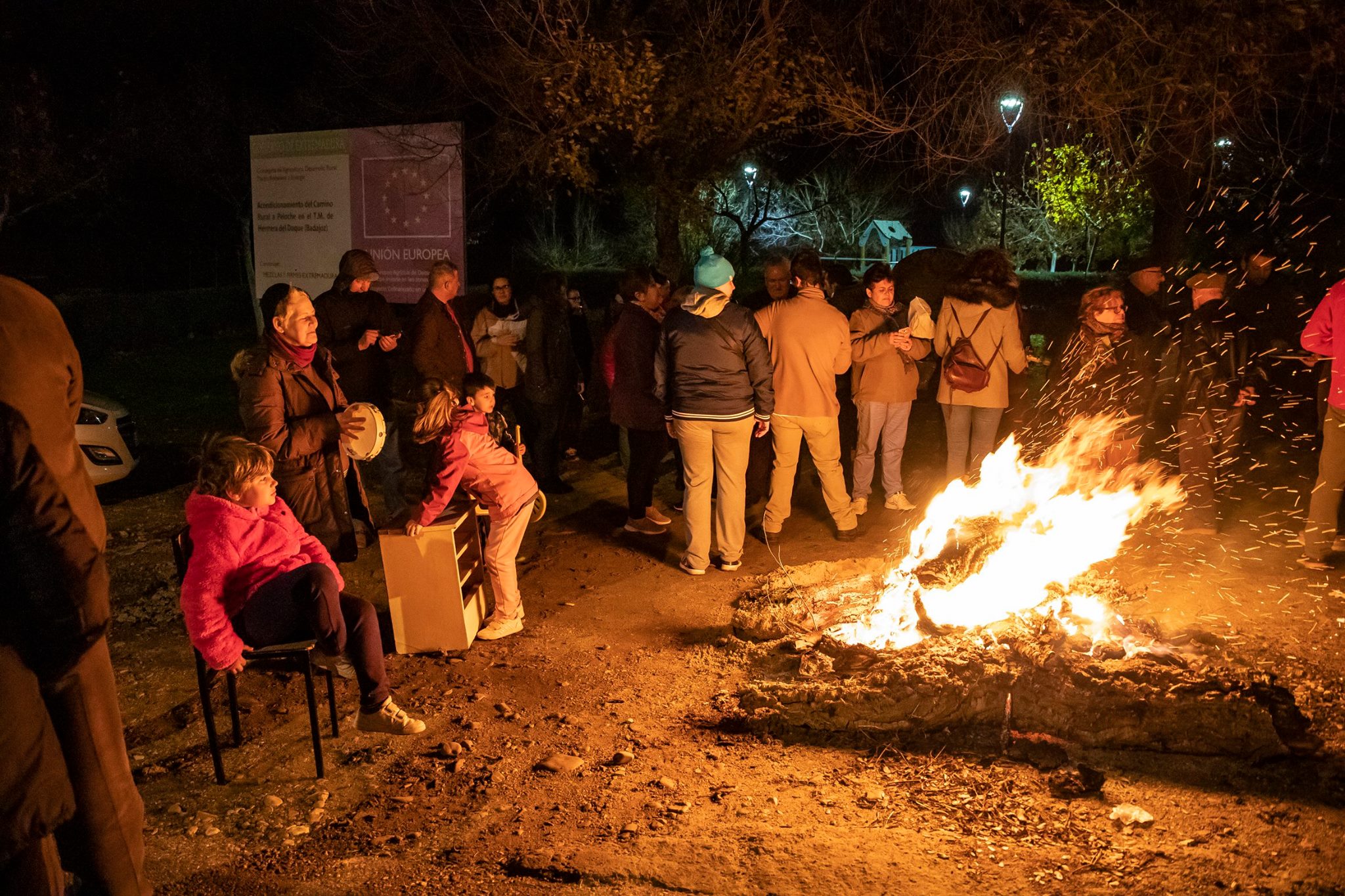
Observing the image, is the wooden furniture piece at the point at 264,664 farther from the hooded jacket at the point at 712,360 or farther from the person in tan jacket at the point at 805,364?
the person in tan jacket at the point at 805,364

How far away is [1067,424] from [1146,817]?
491 centimetres

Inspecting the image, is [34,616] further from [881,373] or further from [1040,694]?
[881,373]

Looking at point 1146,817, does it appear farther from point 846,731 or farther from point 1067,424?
point 1067,424

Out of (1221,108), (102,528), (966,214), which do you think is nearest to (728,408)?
(102,528)

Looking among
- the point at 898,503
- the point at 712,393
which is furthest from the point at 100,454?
the point at 898,503

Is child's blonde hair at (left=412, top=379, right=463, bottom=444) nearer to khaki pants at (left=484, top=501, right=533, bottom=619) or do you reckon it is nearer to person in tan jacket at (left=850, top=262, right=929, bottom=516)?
khaki pants at (left=484, top=501, right=533, bottom=619)

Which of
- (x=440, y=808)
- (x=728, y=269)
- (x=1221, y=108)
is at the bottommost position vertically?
(x=440, y=808)

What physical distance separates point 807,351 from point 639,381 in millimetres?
1290

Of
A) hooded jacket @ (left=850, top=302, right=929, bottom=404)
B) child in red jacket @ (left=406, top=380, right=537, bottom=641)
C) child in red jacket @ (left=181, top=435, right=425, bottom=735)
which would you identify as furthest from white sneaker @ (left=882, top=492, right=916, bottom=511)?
child in red jacket @ (left=181, top=435, right=425, bottom=735)

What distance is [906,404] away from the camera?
830 cm

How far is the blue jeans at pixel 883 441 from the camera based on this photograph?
8.29 m

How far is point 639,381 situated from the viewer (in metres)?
7.98

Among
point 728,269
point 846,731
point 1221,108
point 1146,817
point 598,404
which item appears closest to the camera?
point 1146,817

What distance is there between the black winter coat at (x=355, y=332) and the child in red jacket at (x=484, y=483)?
1.92m
